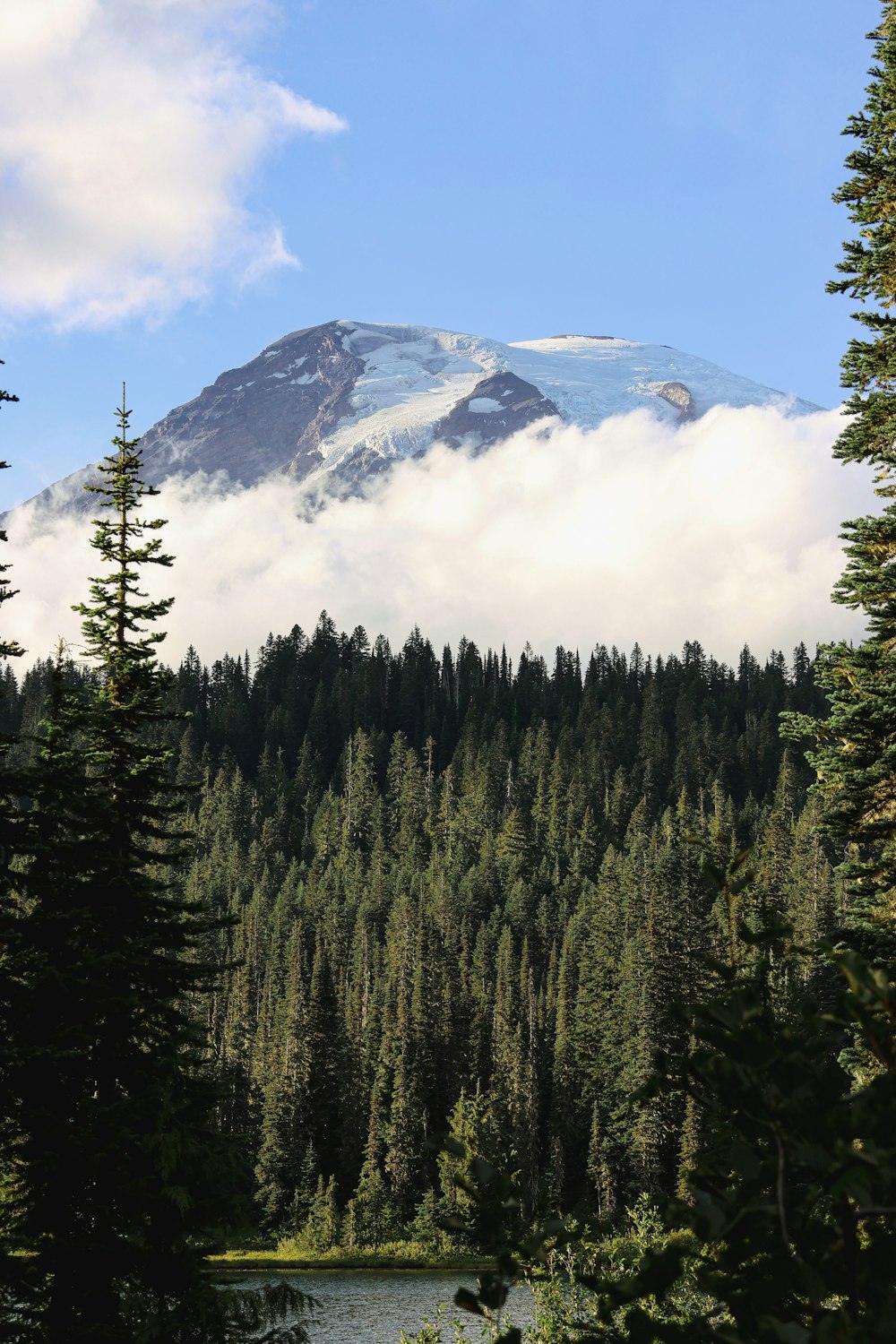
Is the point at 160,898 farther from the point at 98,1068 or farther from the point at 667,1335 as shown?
the point at 667,1335

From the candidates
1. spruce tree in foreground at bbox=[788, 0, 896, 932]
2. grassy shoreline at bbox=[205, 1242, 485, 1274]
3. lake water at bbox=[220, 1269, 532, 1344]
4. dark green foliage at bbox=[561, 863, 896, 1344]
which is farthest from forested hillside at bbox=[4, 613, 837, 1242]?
dark green foliage at bbox=[561, 863, 896, 1344]

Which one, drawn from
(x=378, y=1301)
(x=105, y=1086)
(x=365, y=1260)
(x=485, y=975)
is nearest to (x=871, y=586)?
(x=105, y=1086)

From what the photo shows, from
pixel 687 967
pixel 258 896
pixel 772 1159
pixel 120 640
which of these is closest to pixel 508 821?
pixel 258 896

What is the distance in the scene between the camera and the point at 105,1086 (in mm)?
18375

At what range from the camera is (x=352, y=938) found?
12838 centimetres

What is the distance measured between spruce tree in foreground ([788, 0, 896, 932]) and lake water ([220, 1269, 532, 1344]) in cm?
3167

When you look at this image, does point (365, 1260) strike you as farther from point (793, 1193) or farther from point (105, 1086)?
point (793, 1193)

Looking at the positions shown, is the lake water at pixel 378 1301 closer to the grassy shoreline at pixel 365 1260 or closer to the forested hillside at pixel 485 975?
the grassy shoreline at pixel 365 1260

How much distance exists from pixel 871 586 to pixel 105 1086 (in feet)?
44.7

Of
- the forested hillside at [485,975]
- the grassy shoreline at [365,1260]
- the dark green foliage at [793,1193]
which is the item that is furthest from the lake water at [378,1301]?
the dark green foliage at [793,1193]

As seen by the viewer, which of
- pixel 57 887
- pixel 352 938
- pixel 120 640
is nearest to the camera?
pixel 57 887

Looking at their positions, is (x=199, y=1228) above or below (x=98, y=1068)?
below

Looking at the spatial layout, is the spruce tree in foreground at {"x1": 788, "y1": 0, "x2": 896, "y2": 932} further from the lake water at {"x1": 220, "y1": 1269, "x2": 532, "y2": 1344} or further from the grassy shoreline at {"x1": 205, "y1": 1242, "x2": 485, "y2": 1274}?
the grassy shoreline at {"x1": 205, "y1": 1242, "x2": 485, "y2": 1274}

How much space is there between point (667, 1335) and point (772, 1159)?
63cm
